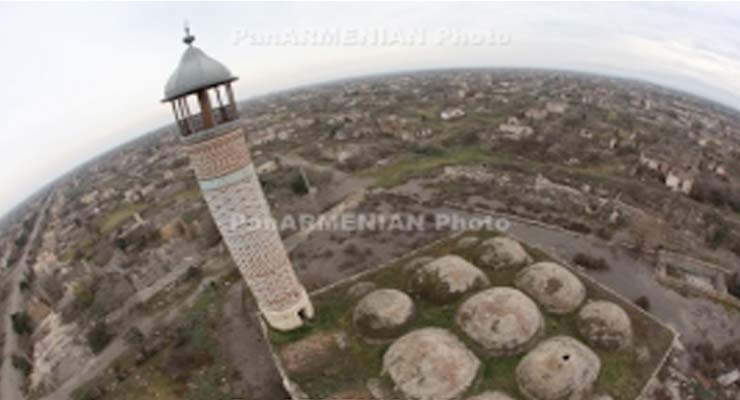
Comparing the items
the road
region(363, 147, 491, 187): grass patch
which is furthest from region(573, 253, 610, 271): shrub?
the road

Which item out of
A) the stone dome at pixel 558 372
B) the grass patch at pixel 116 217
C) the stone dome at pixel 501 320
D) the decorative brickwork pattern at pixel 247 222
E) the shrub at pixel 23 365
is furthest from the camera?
the grass patch at pixel 116 217

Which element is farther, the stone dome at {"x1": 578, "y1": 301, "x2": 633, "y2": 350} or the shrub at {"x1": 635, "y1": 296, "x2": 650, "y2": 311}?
the shrub at {"x1": 635, "y1": 296, "x2": 650, "y2": 311}

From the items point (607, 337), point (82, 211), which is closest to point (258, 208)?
point (607, 337)

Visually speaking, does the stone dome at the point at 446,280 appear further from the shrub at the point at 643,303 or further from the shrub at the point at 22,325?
the shrub at the point at 22,325

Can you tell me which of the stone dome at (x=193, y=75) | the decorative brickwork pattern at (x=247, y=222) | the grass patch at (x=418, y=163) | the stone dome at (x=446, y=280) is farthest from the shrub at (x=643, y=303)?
the grass patch at (x=418, y=163)

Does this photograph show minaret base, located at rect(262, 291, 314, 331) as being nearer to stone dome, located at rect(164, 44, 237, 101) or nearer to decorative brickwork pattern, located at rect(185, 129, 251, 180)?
decorative brickwork pattern, located at rect(185, 129, 251, 180)
